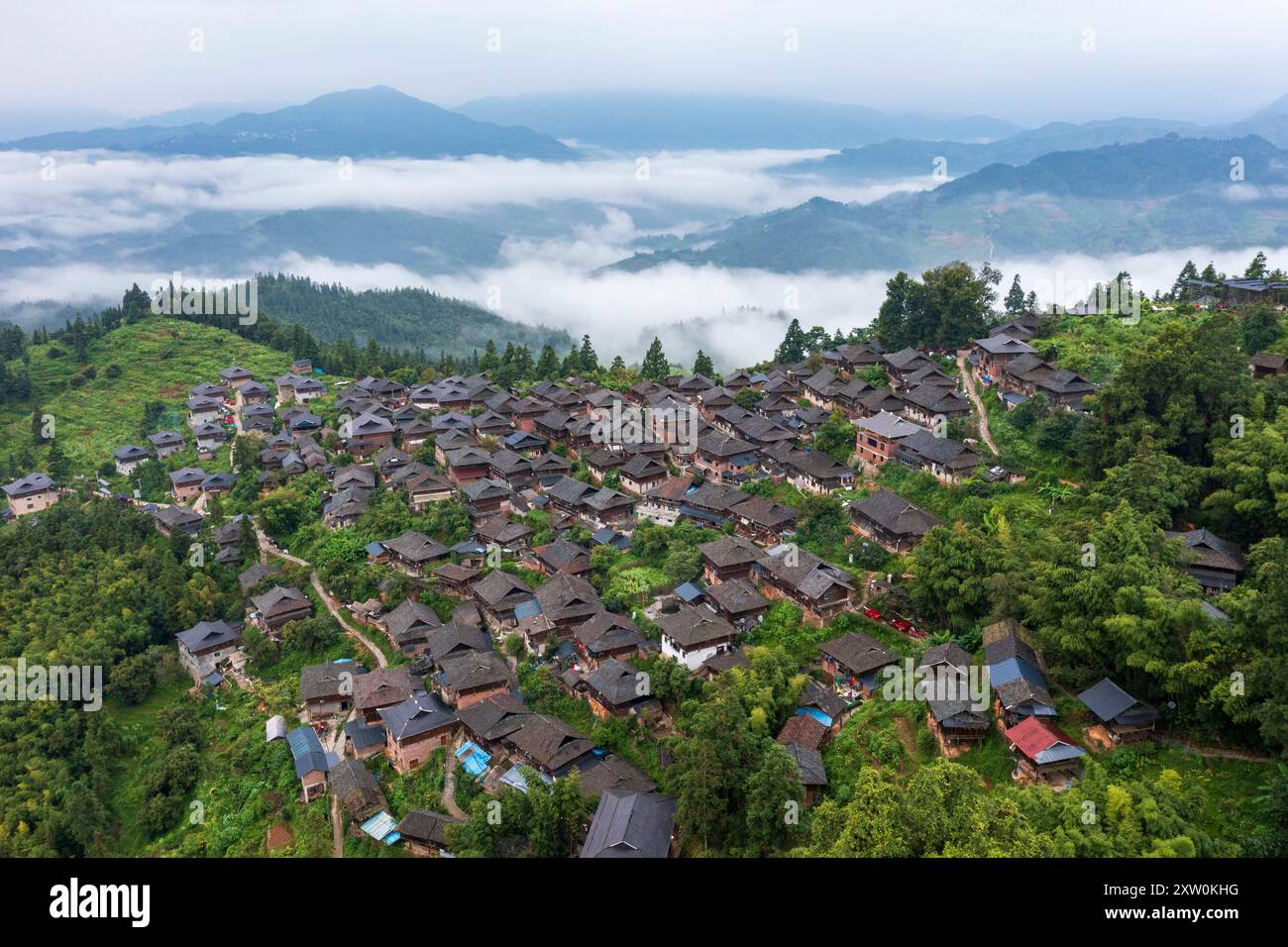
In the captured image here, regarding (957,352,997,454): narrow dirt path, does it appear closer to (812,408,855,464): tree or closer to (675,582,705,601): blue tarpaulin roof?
(812,408,855,464): tree

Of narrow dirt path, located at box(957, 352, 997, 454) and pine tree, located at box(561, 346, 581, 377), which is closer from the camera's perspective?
narrow dirt path, located at box(957, 352, 997, 454)

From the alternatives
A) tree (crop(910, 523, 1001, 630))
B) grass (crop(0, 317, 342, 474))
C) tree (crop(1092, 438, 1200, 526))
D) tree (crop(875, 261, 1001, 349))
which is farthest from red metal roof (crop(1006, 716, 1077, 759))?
grass (crop(0, 317, 342, 474))

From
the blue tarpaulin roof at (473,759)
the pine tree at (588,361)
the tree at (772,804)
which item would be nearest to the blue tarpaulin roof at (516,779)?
the blue tarpaulin roof at (473,759)

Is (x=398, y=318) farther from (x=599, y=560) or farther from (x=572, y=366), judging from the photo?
(x=599, y=560)

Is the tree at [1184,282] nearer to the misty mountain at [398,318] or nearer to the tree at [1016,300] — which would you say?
the tree at [1016,300]

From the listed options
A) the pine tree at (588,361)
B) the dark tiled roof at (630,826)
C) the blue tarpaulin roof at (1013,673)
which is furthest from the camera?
the pine tree at (588,361)
